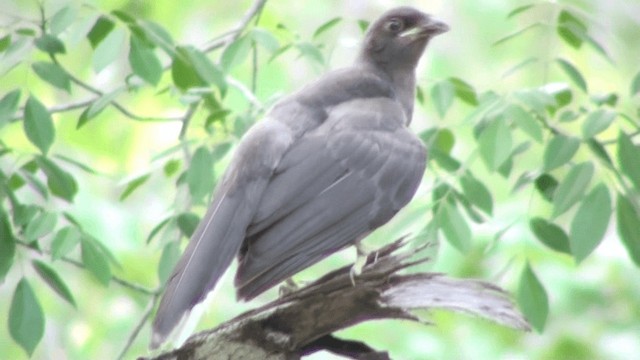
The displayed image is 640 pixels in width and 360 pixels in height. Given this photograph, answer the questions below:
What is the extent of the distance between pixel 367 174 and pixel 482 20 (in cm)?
341

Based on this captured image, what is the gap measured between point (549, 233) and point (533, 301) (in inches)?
10.2

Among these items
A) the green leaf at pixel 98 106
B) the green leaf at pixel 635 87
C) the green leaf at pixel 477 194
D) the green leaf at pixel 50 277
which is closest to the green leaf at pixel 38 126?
the green leaf at pixel 98 106

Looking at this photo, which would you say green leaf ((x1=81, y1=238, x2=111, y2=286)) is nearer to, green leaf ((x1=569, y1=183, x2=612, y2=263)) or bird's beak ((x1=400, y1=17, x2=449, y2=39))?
green leaf ((x1=569, y1=183, x2=612, y2=263))

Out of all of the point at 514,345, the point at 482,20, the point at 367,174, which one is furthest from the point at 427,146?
the point at 482,20

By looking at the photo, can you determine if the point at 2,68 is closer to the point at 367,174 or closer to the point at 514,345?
the point at 367,174

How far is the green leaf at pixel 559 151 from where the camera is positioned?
400 cm

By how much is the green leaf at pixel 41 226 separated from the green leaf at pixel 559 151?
68.2 inches

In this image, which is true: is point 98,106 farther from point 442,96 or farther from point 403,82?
point 403,82

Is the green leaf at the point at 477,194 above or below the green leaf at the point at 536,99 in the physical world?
below

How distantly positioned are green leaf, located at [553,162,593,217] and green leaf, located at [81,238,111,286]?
62.4 inches

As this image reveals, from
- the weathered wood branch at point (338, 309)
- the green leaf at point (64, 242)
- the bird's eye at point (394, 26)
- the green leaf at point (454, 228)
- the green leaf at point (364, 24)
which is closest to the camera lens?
the weathered wood branch at point (338, 309)

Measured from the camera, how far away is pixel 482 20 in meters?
7.54

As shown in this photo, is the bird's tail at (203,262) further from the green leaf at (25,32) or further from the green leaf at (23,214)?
the green leaf at (25,32)

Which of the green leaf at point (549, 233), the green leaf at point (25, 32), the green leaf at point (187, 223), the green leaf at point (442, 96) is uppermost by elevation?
the green leaf at point (25, 32)
